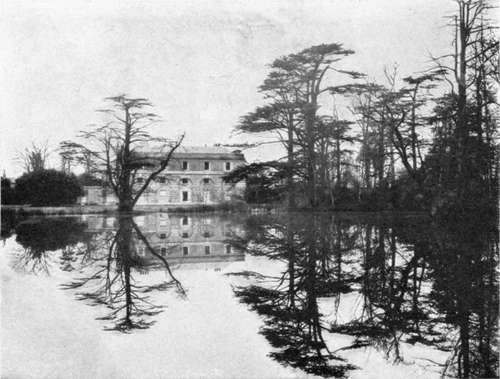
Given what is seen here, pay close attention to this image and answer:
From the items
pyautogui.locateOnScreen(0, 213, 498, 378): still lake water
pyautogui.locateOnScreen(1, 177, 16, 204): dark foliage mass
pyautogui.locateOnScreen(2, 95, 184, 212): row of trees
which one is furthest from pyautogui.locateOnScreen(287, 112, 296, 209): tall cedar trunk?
pyautogui.locateOnScreen(1, 177, 16, 204): dark foliage mass

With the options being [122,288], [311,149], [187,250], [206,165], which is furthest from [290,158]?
[206,165]

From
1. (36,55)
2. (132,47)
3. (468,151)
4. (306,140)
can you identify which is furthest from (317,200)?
(36,55)

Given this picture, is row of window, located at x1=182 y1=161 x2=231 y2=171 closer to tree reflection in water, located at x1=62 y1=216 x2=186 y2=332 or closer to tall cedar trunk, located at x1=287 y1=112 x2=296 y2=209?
tall cedar trunk, located at x1=287 y1=112 x2=296 y2=209

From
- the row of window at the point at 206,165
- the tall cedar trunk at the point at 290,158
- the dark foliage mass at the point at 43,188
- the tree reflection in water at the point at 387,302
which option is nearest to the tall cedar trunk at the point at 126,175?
the dark foliage mass at the point at 43,188

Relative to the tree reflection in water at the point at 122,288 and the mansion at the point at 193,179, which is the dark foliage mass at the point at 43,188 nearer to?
the mansion at the point at 193,179

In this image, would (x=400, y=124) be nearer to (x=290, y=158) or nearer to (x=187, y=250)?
(x=290, y=158)

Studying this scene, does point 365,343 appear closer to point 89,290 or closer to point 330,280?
point 330,280
